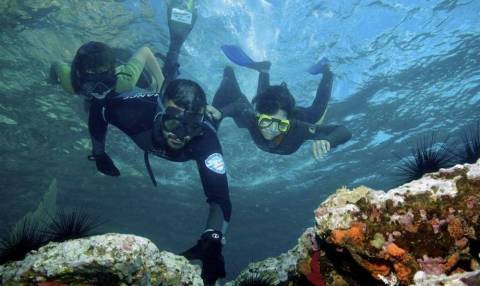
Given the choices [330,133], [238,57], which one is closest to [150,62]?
[238,57]

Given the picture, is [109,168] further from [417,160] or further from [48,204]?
[48,204]

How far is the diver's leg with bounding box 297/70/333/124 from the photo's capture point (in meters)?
11.5

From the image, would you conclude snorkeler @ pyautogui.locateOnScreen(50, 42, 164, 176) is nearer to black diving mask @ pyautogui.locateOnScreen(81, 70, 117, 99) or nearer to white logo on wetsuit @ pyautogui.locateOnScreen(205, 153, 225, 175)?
black diving mask @ pyautogui.locateOnScreen(81, 70, 117, 99)

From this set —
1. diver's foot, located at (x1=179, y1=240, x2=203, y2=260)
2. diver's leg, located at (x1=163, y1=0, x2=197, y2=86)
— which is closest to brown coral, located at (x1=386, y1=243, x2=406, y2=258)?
diver's foot, located at (x1=179, y1=240, x2=203, y2=260)

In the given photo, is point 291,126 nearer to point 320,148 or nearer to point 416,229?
point 320,148

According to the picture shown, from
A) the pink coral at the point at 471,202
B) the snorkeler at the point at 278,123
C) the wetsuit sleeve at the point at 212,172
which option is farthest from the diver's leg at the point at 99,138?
the pink coral at the point at 471,202

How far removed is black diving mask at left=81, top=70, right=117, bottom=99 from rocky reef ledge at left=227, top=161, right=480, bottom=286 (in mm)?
5744

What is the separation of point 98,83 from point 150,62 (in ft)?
7.20

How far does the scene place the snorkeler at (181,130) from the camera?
606 centimetres

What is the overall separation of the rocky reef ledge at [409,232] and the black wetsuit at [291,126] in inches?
247

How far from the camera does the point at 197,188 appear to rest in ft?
92.0

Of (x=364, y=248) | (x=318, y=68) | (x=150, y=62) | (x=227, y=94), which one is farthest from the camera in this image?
(x=318, y=68)

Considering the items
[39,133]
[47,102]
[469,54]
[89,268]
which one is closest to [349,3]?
[469,54]

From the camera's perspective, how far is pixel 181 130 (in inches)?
249
